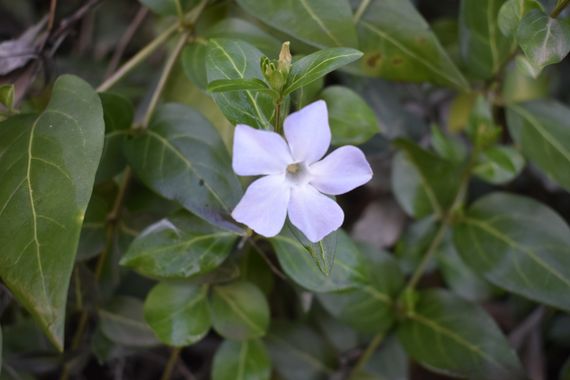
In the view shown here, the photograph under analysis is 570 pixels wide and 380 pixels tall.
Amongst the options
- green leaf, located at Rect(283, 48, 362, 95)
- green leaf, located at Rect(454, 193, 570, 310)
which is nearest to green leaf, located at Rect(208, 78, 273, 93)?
green leaf, located at Rect(283, 48, 362, 95)

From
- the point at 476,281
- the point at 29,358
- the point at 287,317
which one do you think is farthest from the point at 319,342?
the point at 29,358

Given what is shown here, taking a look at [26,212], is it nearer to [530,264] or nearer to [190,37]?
[190,37]

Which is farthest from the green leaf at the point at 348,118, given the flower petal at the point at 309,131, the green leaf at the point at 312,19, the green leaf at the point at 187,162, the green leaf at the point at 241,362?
the green leaf at the point at 241,362

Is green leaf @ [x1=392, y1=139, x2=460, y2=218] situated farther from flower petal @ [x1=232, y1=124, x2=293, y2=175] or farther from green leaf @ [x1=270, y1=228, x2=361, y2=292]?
flower petal @ [x1=232, y1=124, x2=293, y2=175]

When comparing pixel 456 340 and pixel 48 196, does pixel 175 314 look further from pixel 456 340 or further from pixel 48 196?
pixel 456 340

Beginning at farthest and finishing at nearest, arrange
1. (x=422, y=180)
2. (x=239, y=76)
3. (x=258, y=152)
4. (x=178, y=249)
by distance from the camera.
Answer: (x=422, y=180)
(x=178, y=249)
(x=239, y=76)
(x=258, y=152)

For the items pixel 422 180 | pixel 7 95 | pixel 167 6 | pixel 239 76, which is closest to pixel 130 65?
pixel 167 6
